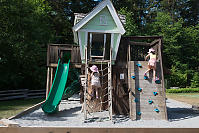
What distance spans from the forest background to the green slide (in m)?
5.74

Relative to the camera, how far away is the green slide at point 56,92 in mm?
7970

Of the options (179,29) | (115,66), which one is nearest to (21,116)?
(115,66)

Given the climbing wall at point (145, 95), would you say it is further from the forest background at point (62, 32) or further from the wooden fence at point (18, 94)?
the wooden fence at point (18, 94)

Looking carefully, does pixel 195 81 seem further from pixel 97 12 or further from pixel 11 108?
pixel 11 108

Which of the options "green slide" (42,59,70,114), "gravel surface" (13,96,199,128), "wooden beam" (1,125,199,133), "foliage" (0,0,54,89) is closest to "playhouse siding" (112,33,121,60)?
"green slide" (42,59,70,114)

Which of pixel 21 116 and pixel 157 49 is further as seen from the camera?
pixel 157 49

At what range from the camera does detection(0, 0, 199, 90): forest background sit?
16109 millimetres

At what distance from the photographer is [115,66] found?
8891mm

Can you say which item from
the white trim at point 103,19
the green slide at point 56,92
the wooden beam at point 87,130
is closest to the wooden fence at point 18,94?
the green slide at point 56,92

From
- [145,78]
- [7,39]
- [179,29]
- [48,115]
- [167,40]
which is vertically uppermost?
[179,29]

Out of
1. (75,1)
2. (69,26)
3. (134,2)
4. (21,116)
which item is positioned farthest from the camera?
(134,2)

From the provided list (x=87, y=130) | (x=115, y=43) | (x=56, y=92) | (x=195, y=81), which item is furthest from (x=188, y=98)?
(x=87, y=130)

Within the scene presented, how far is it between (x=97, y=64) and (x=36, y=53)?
414 inches

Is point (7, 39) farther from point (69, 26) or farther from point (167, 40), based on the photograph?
point (167, 40)
